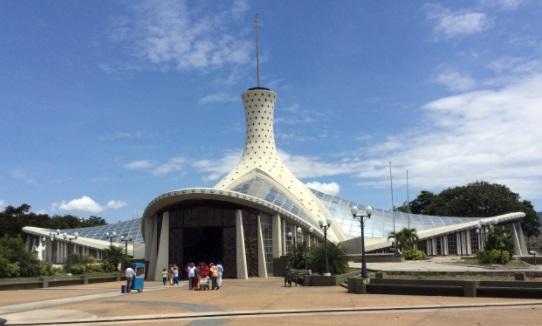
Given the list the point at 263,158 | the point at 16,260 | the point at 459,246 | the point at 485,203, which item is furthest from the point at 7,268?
the point at 485,203

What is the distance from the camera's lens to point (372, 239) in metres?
61.4

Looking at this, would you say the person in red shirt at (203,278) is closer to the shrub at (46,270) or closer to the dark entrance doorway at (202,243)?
the dark entrance doorway at (202,243)

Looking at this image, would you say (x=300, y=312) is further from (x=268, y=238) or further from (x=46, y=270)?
(x=46, y=270)

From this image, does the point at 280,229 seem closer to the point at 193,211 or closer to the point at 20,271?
the point at 193,211

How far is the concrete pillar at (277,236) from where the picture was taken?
1708 inches

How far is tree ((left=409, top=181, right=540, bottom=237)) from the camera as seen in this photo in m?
93.8

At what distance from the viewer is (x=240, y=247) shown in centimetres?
4234

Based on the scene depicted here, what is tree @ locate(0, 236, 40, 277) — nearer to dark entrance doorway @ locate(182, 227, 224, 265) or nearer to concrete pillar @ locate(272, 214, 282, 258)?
dark entrance doorway @ locate(182, 227, 224, 265)

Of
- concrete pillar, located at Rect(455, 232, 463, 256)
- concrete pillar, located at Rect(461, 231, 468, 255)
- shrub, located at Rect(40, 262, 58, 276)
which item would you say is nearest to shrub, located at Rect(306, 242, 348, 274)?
shrub, located at Rect(40, 262, 58, 276)

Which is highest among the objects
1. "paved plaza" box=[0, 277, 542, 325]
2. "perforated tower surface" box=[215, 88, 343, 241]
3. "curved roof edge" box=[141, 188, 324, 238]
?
"perforated tower surface" box=[215, 88, 343, 241]

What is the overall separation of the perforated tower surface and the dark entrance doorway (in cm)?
1298

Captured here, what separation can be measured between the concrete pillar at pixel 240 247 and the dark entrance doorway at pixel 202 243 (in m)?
2.00

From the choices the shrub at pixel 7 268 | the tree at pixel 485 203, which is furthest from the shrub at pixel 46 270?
the tree at pixel 485 203

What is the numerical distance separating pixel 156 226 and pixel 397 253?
24.1 m
